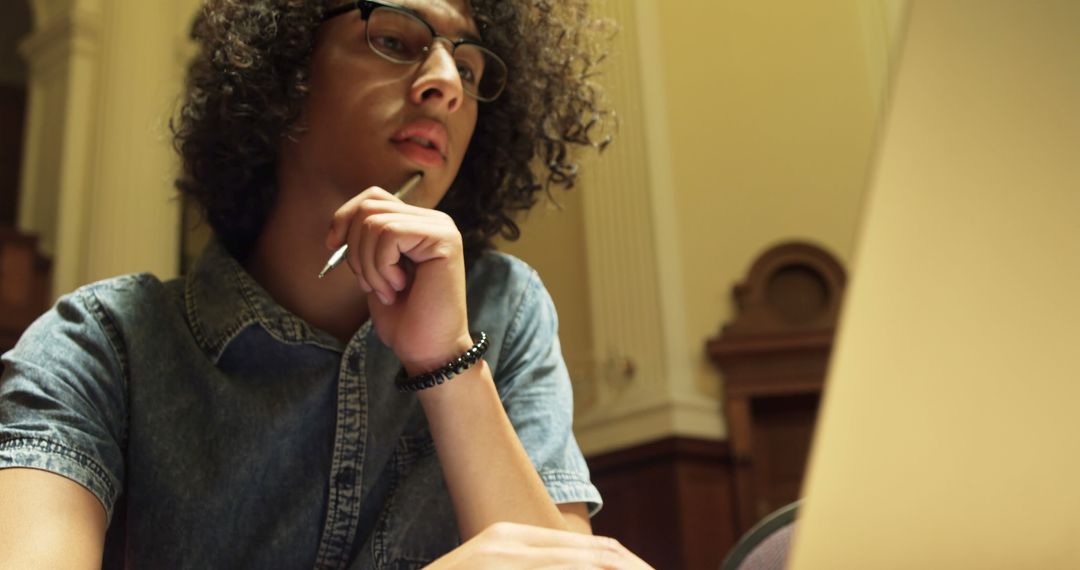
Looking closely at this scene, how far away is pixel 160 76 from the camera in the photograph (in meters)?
4.86

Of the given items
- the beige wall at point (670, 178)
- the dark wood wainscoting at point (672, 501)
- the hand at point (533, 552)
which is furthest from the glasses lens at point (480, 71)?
the beige wall at point (670, 178)

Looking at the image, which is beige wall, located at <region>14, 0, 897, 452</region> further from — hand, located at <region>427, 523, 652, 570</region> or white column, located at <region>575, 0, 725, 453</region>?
hand, located at <region>427, 523, 652, 570</region>

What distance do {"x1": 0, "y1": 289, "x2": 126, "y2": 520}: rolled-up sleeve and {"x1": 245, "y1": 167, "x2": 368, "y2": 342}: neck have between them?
0.49 feet

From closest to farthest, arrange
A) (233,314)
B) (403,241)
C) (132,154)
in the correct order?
(403,241), (233,314), (132,154)

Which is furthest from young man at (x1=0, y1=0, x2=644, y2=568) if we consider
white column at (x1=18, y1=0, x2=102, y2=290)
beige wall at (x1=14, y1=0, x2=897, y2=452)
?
white column at (x1=18, y1=0, x2=102, y2=290)

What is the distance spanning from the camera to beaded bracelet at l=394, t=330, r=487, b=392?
792 mm

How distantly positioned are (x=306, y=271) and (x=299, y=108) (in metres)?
0.15

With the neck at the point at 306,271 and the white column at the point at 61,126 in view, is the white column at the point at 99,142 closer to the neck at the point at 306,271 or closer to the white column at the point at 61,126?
the white column at the point at 61,126

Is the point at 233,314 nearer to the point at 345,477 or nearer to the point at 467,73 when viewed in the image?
the point at 345,477

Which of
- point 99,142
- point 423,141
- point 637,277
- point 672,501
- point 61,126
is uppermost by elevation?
point 61,126

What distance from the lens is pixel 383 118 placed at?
3.03 feet

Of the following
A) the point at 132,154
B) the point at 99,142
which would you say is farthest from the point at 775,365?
the point at 99,142

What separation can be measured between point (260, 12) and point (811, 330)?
134 inches

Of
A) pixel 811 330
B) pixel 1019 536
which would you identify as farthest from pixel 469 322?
pixel 811 330
